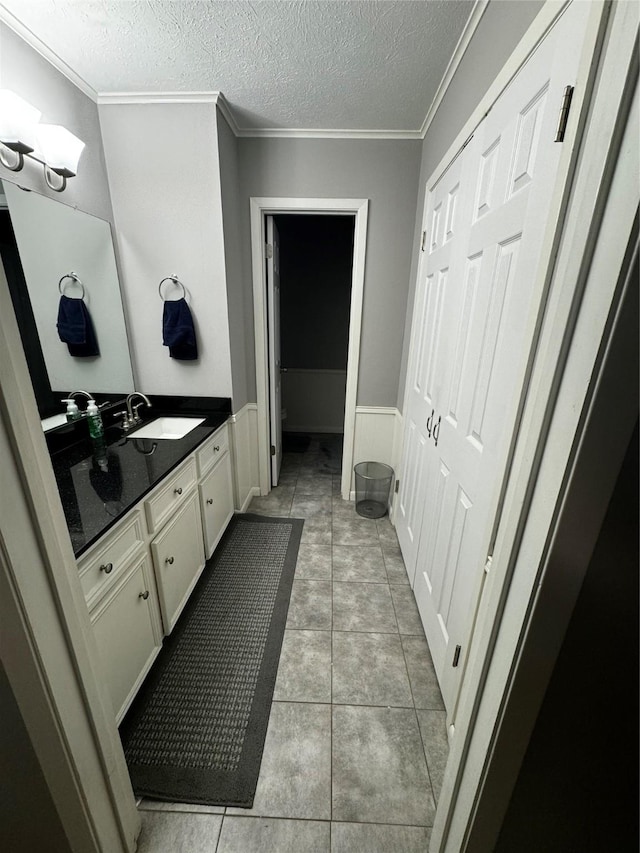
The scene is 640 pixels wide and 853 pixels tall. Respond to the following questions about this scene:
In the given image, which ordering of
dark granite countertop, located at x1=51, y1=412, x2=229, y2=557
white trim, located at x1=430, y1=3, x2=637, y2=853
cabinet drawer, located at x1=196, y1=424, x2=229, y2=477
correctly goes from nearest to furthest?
white trim, located at x1=430, y1=3, x2=637, y2=853 < dark granite countertop, located at x1=51, y1=412, x2=229, y2=557 < cabinet drawer, located at x1=196, y1=424, x2=229, y2=477

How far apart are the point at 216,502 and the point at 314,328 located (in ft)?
8.63

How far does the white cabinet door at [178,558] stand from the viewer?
1.43 meters

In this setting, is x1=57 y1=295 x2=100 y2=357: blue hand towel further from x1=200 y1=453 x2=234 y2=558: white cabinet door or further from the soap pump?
x1=200 y1=453 x2=234 y2=558: white cabinet door

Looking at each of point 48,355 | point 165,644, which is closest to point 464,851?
point 165,644

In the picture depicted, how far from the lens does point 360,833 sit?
0.99 m

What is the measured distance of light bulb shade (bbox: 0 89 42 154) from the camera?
1.22 meters

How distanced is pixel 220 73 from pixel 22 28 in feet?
2.52

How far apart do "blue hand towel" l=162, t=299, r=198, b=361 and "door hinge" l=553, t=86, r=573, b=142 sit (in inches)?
74.0

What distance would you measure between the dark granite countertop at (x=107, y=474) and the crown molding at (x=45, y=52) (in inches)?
66.6

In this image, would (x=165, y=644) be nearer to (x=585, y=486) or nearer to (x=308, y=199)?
(x=585, y=486)

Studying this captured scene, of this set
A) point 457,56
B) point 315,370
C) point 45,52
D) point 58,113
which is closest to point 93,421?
point 58,113

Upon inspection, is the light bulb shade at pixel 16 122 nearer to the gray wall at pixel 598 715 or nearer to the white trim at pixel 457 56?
the white trim at pixel 457 56

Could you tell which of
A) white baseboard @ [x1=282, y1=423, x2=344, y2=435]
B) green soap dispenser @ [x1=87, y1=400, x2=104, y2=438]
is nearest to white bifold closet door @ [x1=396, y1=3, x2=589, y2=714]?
green soap dispenser @ [x1=87, y1=400, x2=104, y2=438]

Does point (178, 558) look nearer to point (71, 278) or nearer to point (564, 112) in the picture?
point (71, 278)
